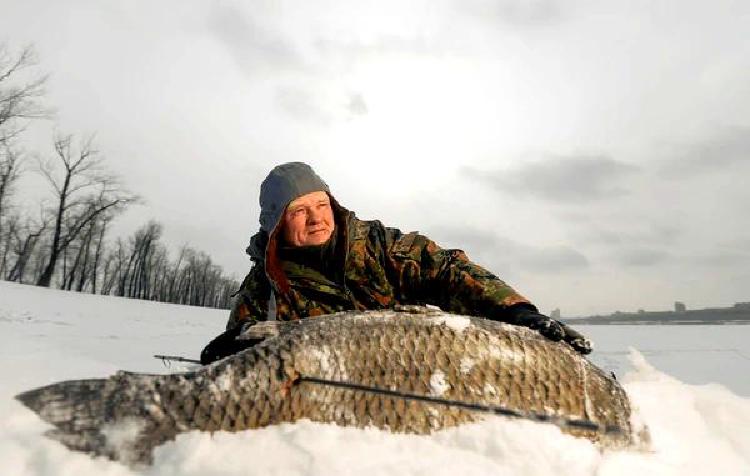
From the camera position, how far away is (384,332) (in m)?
2.25

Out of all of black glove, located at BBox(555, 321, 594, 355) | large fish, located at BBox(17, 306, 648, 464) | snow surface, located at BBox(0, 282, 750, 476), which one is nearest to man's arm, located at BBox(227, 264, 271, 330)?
snow surface, located at BBox(0, 282, 750, 476)

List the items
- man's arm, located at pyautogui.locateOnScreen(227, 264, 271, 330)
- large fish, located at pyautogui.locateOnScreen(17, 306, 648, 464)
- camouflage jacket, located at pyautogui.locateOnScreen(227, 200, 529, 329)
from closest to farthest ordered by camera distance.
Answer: large fish, located at pyautogui.locateOnScreen(17, 306, 648, 464)
camouflage jacket, located at pyautogui.locateOnScreen(227, 200, 529, 329)
man's arm, located at pyautogui.locateOnScreen(227, 264, 271, 330)

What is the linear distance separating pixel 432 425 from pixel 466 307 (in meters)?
1.27

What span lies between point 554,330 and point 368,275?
5.29ft

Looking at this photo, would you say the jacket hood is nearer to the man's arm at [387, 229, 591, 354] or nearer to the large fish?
the man's arm at [387, 229, 591, 354]

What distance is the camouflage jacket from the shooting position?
11.6 ft

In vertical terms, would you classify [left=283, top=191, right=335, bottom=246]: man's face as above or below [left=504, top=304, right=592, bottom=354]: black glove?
above

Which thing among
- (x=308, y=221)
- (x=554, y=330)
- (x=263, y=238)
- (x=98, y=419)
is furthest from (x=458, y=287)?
(x=98, y=419)

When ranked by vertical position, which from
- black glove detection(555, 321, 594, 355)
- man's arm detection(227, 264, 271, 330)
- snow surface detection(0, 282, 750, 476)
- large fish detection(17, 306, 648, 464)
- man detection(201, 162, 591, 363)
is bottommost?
snow surface detection(0, 282, 750, 476)

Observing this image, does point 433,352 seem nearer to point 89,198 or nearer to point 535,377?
point 535,377

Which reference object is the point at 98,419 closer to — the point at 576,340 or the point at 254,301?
the point at 576,340

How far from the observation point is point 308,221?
3.80 metres

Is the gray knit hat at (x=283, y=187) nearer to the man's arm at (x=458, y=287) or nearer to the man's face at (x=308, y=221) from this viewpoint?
the man's face at (x=308, y=221)

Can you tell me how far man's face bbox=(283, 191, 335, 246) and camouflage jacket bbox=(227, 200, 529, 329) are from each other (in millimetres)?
121
